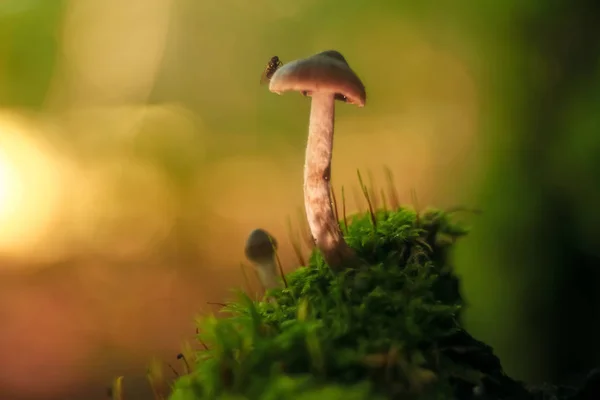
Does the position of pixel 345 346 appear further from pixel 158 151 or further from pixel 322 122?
pixel 158 151

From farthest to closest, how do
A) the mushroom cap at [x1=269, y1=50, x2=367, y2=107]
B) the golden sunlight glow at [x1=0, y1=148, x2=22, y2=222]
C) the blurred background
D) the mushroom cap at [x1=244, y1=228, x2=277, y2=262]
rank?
the golden sunlight glow at [x1=0, y1=148, x2=22, y2=222] < the blurred background < the mushroom cap at [x1=244, y1=228, x2=277, y2=262] < the mushroom cap at [x1=269, y1=50, x2=367, y2=107]

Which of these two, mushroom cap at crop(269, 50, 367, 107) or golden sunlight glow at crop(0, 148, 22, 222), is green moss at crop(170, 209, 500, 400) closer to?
mushroom cap at crop(269, 50, 367, 107)

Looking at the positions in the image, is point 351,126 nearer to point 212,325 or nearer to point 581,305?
point 581,305

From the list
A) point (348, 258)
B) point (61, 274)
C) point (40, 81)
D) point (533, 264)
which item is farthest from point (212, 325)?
point (40, 81)

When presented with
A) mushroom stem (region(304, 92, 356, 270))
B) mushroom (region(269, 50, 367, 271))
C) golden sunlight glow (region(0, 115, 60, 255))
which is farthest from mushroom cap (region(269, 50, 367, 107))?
golden sunlight glow (region(0, 115, 60, 255))

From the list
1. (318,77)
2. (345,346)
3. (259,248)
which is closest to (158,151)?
(259,248)

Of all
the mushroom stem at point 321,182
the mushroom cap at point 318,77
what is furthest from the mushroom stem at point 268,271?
the mushroom cap at point 318,77
